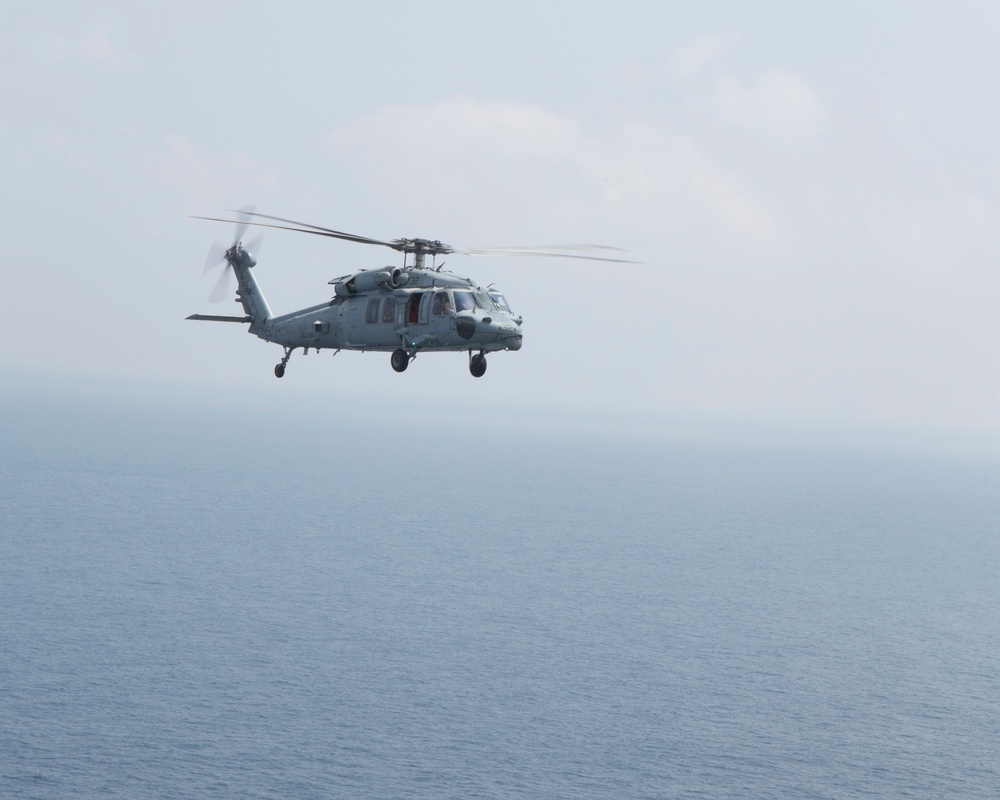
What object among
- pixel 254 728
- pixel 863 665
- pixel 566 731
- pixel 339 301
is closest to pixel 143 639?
pixel 254 728

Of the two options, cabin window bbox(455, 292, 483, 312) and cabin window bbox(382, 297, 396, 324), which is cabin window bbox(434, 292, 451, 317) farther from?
cabin window bbox(382, 297, 396, 324)

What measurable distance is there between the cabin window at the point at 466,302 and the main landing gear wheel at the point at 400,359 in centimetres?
272

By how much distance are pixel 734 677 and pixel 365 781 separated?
73.2 meters

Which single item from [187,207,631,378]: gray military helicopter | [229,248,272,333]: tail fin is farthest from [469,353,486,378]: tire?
[229,248,272,333]: tail fin

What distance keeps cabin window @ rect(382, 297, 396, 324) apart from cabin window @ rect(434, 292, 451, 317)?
2.18 meters

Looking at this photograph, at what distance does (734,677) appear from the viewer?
616ft

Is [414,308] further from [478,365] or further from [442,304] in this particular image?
[478,365]

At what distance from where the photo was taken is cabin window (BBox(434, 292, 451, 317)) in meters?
39.7

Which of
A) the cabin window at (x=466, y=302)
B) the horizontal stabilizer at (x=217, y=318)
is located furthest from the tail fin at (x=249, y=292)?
the cabin window at (x=466, y=302)

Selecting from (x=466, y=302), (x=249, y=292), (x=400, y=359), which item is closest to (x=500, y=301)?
(x=466, y=302)

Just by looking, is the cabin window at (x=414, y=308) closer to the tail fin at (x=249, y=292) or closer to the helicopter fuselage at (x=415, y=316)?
the helicopter fuselage at (x=415, y=316)

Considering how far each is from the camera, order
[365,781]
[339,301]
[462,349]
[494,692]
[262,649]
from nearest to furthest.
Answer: [462,349] < [339,301] < [365,781] < [494,692] < [262,649]

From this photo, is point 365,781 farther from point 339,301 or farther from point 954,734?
point 339,301

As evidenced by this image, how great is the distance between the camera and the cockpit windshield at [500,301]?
4069cm
